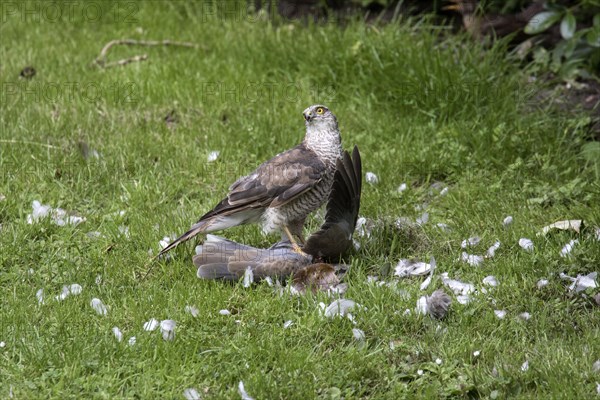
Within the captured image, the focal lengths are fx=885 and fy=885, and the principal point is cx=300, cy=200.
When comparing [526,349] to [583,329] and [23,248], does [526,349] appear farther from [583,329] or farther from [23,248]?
[23,248]

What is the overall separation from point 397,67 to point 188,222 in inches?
97.8

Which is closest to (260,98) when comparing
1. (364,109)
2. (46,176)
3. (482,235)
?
(364,109)

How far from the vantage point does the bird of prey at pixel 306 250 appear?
478cm

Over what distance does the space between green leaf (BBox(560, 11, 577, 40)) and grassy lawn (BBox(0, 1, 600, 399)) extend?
479 millimetres

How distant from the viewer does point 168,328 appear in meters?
4.28

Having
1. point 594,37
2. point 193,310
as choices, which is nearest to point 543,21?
point 594,37

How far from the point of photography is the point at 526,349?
4.14 metres

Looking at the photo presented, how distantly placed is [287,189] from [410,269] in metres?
0.82

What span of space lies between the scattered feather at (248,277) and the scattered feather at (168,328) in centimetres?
51

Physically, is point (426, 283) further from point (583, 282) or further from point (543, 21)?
point (543, 21)

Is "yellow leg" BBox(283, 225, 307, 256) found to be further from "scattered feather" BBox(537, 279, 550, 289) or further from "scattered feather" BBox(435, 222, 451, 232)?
"scattered feather" BBox(537, 279, 550, 289)

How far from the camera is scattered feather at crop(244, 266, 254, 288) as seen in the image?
15.4 feet

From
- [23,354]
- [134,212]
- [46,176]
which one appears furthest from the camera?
[46,176]

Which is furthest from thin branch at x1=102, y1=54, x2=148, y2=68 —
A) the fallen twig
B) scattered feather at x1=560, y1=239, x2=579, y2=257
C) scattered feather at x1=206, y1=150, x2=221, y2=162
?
scattered feather at x1=560, y1=239, x2=579, y2=257
